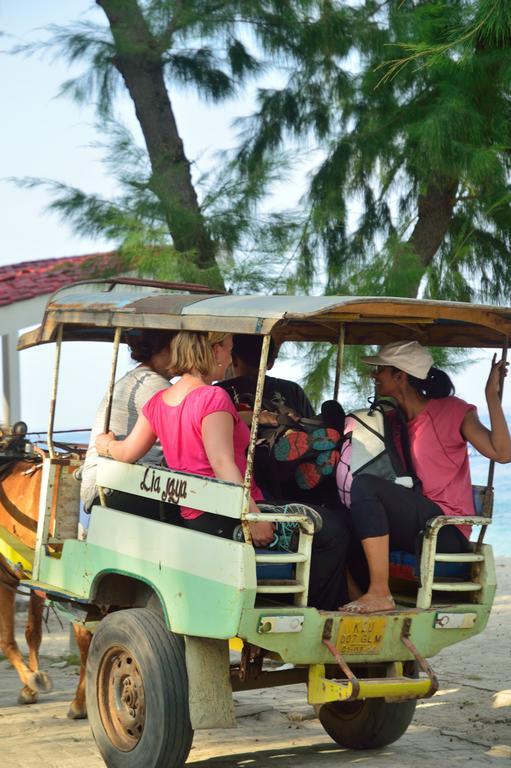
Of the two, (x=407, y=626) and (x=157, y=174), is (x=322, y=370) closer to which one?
(x=157, y=174)

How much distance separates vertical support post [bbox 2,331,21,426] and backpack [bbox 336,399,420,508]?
7.23m

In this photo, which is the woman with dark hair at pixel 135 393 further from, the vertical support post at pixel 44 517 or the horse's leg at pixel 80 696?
the horse's leg at pixel 80 696

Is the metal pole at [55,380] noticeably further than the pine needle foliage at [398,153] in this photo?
No

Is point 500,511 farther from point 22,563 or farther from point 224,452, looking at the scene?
point 224,452

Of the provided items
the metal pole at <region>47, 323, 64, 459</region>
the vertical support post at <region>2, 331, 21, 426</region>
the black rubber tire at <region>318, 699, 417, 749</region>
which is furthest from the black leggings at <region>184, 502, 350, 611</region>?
the vertical support post at <region>2, 331, 21, 426</region>

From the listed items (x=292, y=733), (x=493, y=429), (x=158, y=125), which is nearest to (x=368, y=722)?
(x=292, y=733)

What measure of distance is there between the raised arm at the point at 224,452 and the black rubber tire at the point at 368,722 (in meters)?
1.40

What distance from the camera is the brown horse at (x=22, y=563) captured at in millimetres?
6473

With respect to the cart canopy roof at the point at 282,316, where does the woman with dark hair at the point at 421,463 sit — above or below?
below

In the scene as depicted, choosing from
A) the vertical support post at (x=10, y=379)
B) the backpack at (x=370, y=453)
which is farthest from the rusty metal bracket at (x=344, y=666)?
the vertical support post at (x=10, y=379)

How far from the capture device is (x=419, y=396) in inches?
214

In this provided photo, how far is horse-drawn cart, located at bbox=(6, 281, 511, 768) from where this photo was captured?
449 cm

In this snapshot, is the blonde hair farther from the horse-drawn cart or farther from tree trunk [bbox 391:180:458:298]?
tree trunk [bbox 391:180:458:298]

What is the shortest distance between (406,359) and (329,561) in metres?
1.01
